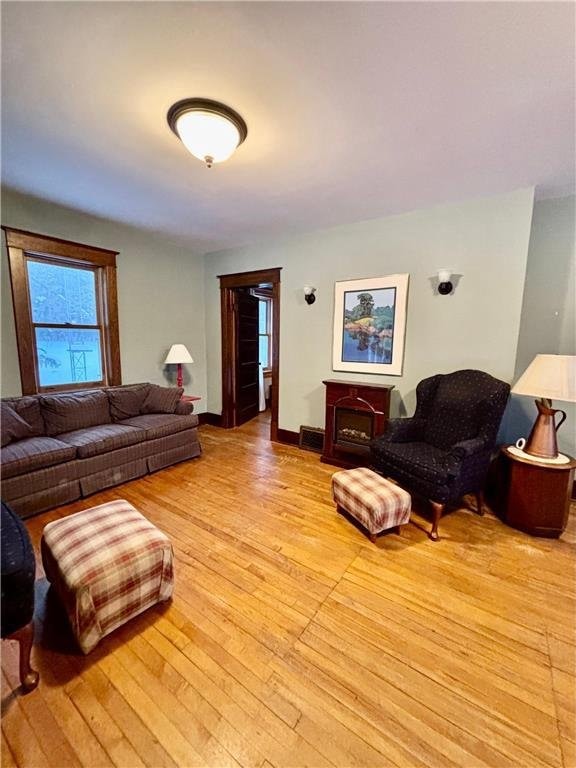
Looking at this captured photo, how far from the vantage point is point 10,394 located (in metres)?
2.95

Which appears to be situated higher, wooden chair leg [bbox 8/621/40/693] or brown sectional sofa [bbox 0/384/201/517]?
brown sectional sofa [bbox 0/384/201/517]

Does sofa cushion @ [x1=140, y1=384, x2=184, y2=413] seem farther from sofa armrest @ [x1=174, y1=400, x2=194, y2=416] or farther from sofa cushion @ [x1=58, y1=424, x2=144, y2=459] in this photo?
sofa cushion @ [x1=58, y1=424, x2=144, y2=459]

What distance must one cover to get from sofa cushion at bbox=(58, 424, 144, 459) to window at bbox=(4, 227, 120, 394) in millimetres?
797

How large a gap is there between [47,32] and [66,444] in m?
2.54

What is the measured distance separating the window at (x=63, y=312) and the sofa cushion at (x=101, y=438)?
0.80 m

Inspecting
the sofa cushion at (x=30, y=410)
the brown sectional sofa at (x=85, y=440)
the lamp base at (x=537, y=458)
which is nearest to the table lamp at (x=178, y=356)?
the brown sectional sofa at (x=85, y=440)

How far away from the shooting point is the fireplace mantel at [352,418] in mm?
3127

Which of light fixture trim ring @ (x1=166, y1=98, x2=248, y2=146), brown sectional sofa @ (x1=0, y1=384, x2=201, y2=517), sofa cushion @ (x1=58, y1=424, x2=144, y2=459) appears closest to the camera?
light fixture trim ring @ (x1=166, y1=98, x2=248, y2=146)

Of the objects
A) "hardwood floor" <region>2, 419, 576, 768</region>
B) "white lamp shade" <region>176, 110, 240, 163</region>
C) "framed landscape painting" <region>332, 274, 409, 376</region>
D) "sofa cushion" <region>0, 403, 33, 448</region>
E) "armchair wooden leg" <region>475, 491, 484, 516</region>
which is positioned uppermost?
"white lamp shade" <region>176, 110, 240, 163</region>

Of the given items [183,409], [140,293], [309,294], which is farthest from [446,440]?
[140,293]

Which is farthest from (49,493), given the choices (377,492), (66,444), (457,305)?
(457,305)

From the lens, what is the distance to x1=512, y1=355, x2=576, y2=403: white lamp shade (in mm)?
2041

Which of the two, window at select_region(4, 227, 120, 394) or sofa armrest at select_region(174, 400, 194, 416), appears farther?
sofa armrest at select_region(174, 400, 194, 416)

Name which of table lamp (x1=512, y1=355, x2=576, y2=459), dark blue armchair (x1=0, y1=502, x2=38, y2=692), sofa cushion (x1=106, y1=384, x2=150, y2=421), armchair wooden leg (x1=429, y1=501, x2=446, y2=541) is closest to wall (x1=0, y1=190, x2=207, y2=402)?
sofa cushion (x1=106, y1=384, x2=150, y2=421)
